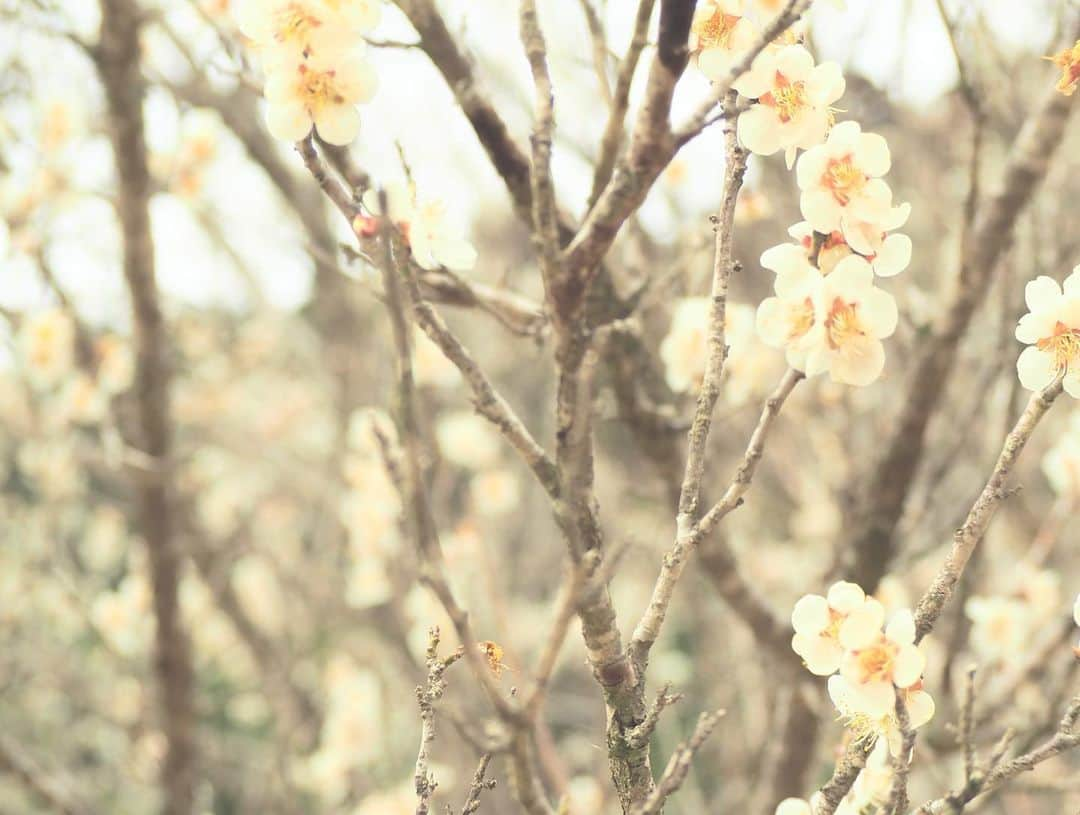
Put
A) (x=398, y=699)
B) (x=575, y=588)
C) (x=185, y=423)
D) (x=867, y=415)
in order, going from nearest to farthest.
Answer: (x=575, y=588), (x=867, y=415), (x=398, y=699), (x=185, y=423)

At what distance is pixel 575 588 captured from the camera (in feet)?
2.00

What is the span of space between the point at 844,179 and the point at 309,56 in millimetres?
470

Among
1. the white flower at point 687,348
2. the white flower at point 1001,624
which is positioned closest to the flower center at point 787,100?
the white flower at point 687,348

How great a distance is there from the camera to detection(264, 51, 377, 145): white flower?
84 cm

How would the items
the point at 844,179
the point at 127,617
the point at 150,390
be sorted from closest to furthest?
the point at 844,179, the point at 150,390, the point at 127,617

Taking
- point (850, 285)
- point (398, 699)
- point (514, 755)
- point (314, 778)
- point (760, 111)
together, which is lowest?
point (514, 755)

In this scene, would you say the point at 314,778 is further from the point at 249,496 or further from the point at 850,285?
the point at 850,285

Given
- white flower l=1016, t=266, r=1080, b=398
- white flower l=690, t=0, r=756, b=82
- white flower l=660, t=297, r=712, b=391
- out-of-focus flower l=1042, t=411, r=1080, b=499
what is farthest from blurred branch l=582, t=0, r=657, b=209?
out-of-focus flower l=1042, t=411, r=1080, b=499

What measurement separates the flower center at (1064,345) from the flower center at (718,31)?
1.27 ft

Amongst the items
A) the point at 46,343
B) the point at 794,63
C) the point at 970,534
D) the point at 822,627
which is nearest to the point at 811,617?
the point at 822,627

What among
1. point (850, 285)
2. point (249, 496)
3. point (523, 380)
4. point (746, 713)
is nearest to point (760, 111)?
point (850, 285)

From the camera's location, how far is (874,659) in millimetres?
801

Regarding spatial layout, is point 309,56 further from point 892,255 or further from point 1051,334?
point 1051,334

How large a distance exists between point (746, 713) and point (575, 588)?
312 cm
